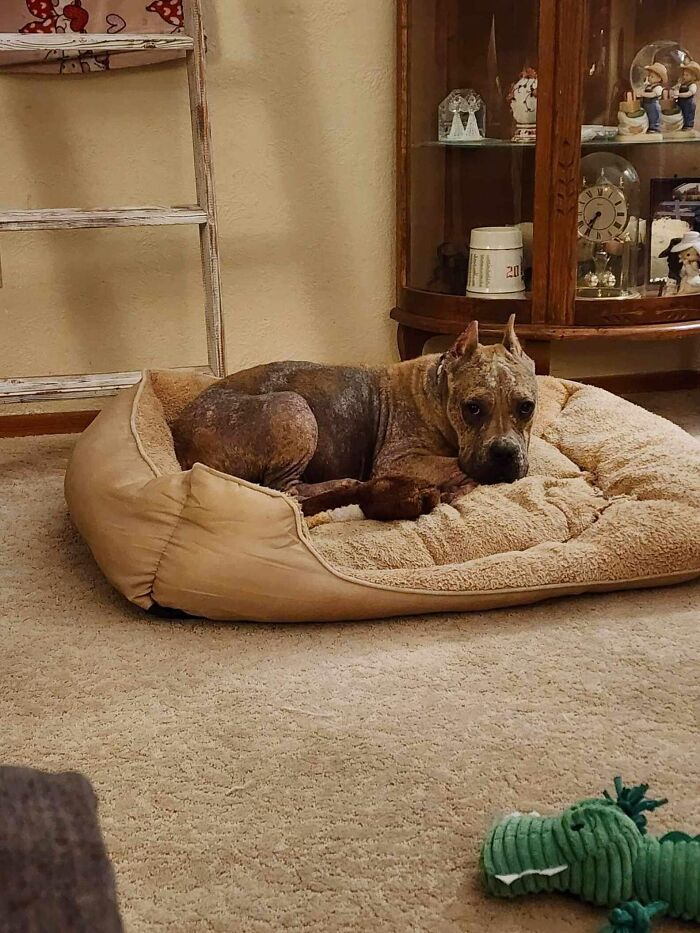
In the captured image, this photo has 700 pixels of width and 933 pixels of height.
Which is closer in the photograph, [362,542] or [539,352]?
[362,542]

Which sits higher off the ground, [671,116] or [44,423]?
[671,116]

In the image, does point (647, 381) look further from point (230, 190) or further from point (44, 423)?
point (44, 423)

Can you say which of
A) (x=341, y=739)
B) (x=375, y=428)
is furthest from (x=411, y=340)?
(x=341, y=739)

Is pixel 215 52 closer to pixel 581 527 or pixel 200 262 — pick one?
pixel 200 262

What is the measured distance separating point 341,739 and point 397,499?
0.78m

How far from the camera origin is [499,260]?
10.4 ft

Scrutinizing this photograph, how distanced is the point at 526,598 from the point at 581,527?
0.26 meters

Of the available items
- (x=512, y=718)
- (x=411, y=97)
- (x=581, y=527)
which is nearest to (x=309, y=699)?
(x=512, y=718)

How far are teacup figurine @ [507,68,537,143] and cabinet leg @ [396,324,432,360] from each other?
71 cm

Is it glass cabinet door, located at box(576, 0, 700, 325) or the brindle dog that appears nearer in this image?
the brindle dog

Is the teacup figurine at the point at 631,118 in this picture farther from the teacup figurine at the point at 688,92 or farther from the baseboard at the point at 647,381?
the baseboard at the point at 647,381

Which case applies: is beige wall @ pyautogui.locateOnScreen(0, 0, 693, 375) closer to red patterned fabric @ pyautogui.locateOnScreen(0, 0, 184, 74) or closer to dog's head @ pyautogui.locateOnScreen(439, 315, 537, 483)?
red patterned fabric @ pyautogui.locateOnScreen(0, 0, 184, 74)

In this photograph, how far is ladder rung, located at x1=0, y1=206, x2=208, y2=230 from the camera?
2826 millimetres

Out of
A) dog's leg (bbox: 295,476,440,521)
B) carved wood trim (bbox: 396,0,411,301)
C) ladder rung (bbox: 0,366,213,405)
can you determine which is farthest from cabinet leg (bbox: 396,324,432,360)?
dog's leg (bbox: 295,476,440,521)
